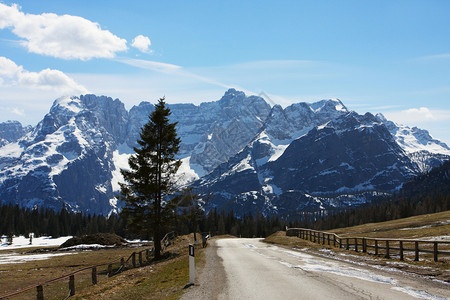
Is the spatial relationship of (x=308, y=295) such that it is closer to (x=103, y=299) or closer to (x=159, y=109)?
(x=103, y=299)

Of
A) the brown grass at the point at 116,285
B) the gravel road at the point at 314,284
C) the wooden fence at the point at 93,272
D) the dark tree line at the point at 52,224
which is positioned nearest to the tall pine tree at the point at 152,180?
the wooden fence at the point at 93,272

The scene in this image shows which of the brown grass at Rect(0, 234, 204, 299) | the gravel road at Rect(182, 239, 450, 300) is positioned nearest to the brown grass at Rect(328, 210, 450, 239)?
the gravel road at Rect(182, 239, 450, 300)

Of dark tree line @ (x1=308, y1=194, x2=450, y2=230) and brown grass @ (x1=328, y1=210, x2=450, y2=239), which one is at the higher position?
brown grass @ (x1=328, y1=210, x2=450, y2=239)

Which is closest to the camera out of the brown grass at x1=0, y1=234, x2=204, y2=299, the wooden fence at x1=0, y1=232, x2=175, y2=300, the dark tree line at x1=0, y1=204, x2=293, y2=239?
the wooden fence at x1=0, y1=232, x2=175, y2=300

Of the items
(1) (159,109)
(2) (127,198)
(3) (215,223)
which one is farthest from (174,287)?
(3) (215,223)

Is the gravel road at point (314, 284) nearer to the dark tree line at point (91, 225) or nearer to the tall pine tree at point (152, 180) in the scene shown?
the tall pine tree at point (152, 180)

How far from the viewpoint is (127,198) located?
123ft

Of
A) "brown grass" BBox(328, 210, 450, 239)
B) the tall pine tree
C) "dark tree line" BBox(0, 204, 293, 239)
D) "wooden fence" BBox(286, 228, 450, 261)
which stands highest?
the tall pine tree

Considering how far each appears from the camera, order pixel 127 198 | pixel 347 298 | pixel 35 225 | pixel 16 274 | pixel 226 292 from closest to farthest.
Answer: pixel 347 298 < pixel 226 292 < pixel 16 274 < pixel 127 198 < pixel 35 225

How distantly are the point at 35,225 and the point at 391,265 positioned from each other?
168 metres

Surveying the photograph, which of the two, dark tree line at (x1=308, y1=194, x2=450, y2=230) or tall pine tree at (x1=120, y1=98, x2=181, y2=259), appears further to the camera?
dark tree line at (x1=308, y1=194, x2=450, y2=230)

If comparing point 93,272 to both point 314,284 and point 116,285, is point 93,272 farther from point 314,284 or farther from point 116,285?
point 314,284

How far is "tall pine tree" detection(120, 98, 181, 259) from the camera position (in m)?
37.4

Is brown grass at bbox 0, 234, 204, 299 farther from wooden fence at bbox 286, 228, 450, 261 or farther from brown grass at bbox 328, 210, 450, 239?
brown grass at bbox 328, 210, 450, 239
